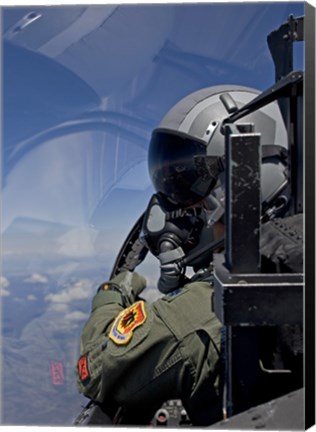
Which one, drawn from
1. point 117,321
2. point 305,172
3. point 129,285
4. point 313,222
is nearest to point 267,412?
point 313,222

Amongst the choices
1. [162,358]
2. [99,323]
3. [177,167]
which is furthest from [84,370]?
[177,167]

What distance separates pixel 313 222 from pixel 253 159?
300 millimetres

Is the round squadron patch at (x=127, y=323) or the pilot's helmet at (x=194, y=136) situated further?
the pilot's helmet at (x=194, y=136)

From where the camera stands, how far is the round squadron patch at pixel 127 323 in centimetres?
153

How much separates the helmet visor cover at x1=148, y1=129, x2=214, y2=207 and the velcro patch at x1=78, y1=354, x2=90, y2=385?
657 millimetres

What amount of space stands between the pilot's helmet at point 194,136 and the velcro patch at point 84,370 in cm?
62

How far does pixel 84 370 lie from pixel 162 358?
10.1 inches

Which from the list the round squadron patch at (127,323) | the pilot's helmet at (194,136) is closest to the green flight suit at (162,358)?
the round squadron patch at (127,323)

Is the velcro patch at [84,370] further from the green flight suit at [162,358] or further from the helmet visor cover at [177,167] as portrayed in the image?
the helmet visor cover at [177,167]

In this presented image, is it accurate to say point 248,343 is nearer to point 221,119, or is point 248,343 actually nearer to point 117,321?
point 117,321

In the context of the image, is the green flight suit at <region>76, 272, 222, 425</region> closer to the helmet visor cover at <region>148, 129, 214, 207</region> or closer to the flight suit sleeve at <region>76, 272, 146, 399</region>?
the flight suit sleeve at <region>76, 272, 146, 399</region>

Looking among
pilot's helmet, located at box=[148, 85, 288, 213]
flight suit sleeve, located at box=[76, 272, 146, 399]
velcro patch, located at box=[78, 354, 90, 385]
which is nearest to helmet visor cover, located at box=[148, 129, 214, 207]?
pilot's helmet, located at box=[148, 85, 288, 213]

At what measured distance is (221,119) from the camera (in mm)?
1894

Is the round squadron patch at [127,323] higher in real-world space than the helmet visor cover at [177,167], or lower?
lower
